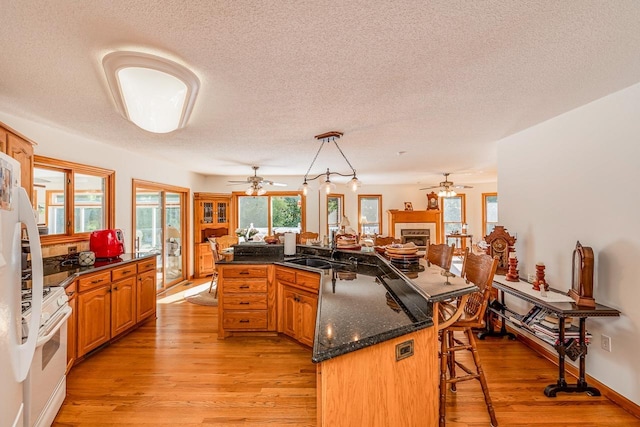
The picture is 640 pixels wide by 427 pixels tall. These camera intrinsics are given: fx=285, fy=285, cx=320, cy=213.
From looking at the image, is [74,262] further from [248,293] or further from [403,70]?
[403,70]

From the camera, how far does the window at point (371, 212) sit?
834cm

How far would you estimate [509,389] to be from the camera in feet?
7.53

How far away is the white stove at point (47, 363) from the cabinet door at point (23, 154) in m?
0.94

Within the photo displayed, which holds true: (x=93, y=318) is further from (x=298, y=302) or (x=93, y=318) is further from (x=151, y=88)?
(x=151, y=88)

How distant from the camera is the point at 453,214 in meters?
8.54

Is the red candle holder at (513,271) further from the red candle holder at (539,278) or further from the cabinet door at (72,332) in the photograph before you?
the cabinet door at (72,332)

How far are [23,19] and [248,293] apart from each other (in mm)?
2697

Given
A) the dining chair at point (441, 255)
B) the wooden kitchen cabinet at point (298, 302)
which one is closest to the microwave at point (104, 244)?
the wooden kitchen cabinet at point (298, 302)

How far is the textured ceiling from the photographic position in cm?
126

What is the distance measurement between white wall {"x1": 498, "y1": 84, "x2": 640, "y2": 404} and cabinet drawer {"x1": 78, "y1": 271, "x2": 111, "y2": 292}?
4.39 metres

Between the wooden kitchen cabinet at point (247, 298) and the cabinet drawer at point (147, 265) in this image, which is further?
the cabinet drawer at point (147, 265)

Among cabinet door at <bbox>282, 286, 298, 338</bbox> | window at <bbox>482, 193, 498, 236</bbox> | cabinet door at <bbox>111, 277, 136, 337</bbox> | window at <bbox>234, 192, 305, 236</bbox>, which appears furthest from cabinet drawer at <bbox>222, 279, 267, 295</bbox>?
window at <bbox>482, 193, 498, 236</bbox>

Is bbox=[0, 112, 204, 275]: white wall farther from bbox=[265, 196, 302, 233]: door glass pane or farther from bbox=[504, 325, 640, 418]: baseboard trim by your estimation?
bbox=[504, 325, 640, 418]: baseboard trim

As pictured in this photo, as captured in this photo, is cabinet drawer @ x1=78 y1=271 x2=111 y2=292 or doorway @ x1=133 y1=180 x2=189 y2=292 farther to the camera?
doorway @ x1=133 y1=180 x2=189 y2=292
